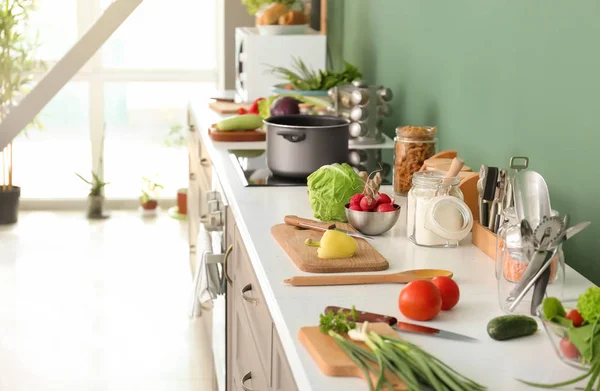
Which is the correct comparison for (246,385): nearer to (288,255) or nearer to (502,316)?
(288,255)

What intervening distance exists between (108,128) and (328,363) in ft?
17.0

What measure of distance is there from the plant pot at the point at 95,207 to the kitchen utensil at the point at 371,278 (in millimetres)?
4545

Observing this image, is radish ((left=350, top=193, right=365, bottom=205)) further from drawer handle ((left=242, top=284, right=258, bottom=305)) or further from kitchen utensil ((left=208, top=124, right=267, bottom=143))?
kitchen utensil ((left=208, top=124, right=267, bottom=143))

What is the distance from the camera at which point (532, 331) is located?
1.35m

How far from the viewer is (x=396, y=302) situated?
1502 millimetres

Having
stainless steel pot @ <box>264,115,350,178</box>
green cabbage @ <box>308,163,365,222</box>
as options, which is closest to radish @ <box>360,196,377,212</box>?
green cabbage @ <box>308,163,365,222</box>

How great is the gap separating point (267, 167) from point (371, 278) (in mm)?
1133

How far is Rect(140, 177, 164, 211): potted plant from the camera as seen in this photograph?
19.7ft

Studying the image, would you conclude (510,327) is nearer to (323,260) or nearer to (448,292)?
(448,292)

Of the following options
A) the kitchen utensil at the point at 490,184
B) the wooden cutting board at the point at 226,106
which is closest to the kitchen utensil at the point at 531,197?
the kitchen utensil at the point at 490,184

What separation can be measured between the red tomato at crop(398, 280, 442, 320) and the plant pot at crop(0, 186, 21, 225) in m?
4.78

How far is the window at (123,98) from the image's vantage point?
600 cm

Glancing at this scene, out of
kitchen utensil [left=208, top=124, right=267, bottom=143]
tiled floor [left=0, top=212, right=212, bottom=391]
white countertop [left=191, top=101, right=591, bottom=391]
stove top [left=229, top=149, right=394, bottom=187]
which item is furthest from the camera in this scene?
tiled floor [left=0, top=212, right=212, bottom=391]

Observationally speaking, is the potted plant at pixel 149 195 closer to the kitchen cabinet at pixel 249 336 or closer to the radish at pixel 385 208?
the kitchen cabinet at pixel 249 336
